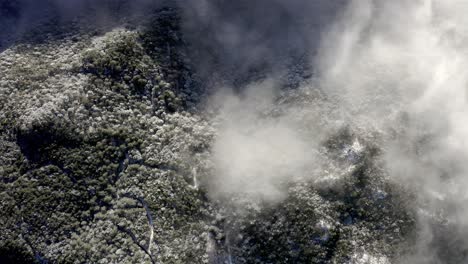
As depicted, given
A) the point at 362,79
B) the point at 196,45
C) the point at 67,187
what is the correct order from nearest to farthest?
the point at 67,187, the point at 362,79, the point at 196,45

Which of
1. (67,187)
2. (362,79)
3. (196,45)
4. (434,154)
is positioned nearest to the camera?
(67,187)

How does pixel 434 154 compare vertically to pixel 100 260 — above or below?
above

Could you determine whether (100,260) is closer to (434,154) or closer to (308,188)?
(308,188)

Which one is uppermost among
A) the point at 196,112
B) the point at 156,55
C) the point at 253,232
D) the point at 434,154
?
the point at 156,55

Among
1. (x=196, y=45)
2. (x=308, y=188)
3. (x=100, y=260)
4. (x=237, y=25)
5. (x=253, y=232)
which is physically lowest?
(x=100, y=260)

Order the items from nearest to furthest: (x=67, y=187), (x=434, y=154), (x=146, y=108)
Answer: (x=67, y=187) < (x=434, y=154) < (x=146, y=108)

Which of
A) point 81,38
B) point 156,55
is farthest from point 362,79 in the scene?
point 81,38

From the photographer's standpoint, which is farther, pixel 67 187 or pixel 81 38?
pixel 81 38

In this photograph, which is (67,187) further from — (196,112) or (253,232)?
(253,232)

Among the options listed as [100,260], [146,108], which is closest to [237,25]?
[146,108]
